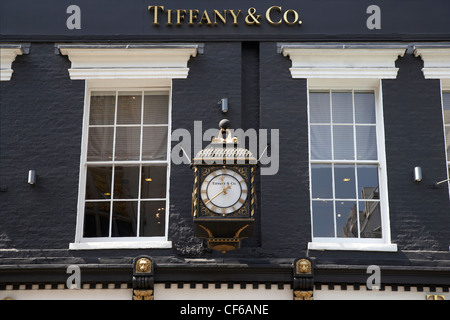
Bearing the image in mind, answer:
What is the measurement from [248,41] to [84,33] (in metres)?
2.48

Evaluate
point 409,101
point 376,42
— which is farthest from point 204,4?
point 409,101

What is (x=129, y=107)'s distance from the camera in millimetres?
10680

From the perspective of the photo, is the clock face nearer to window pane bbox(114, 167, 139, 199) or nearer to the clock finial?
the clock finial

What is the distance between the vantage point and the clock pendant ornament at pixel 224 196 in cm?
908

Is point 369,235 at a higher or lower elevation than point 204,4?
lower

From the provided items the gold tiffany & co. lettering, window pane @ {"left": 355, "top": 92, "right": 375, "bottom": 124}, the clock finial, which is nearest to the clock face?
the clock finial

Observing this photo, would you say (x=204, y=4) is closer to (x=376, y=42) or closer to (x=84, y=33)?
(x=84, y=33)

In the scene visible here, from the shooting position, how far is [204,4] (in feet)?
35.9

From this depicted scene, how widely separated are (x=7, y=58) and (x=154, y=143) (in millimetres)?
2535

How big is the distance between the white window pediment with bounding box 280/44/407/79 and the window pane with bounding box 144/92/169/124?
1930 millimetres

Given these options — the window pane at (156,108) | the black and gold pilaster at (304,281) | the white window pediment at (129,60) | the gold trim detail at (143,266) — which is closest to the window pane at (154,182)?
the window pane at (156,108)
